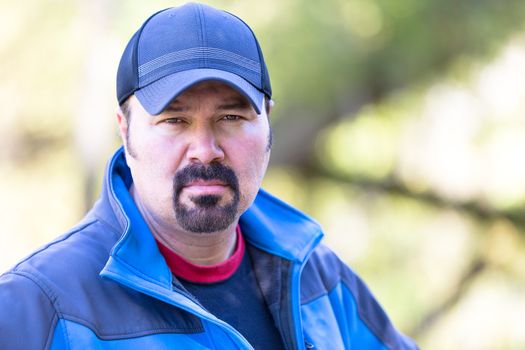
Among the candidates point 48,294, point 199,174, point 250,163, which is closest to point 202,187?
point 199,174

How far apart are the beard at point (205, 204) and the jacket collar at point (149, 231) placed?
0.08 metres

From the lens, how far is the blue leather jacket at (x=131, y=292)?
1508 mm

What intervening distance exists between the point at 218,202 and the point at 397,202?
524 centimetres

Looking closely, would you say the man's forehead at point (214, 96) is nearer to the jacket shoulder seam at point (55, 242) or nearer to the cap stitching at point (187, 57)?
the cap stitching at point (187, 57)

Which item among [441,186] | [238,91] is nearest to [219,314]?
[238,91]

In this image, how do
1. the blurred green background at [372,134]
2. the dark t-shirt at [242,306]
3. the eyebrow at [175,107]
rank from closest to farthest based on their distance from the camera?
the eyebrow at [175,107] → the dark t-shirt at [242,306] → the blurred green background at [372,134]

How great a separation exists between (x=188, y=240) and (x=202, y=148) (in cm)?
22

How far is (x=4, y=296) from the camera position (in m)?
1.50

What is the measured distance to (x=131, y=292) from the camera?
1.62 metres

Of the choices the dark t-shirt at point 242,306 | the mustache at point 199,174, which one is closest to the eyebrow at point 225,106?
the mustache at point 199,174

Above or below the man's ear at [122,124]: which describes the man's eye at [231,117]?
above

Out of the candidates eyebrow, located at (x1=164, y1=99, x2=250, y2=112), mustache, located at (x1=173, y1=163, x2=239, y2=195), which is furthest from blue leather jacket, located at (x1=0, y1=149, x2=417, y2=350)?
eyebrow, located at (x1=164, y1=99, x2=250, y2=112)

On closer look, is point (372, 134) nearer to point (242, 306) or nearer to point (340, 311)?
point (340, 311)

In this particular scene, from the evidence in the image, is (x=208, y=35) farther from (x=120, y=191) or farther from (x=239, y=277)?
(x=239, y=277)
